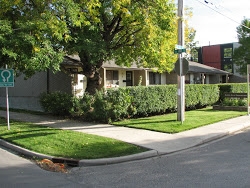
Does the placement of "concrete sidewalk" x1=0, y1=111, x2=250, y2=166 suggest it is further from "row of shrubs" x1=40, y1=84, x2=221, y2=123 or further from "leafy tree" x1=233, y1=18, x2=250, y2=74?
"leafy tree" x1=233, y1=18, x2=250, y2=74

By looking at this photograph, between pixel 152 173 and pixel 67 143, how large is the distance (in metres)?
3.43

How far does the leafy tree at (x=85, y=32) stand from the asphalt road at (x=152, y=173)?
422cm

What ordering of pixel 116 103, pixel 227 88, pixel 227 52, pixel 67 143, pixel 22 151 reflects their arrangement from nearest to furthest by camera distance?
pixel 22 151
pixel 67 143
pixel 116 103
pixel 227 88
pixel 227 52

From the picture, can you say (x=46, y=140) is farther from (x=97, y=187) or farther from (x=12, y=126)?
(x=97, y=187)

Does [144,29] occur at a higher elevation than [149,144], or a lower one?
higher

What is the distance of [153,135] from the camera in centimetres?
1012

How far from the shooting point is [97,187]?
5.39 metres

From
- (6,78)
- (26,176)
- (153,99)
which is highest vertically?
(6,78)

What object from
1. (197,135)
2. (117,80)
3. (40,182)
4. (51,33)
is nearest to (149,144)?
(197,135)

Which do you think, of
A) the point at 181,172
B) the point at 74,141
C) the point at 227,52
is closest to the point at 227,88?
the point at 74,141

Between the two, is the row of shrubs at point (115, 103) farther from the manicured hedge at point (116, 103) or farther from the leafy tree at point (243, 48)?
Result: the leafy tree at point (243, 48)

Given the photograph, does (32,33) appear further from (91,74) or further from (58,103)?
(91,74)

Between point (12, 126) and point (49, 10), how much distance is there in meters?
4.88

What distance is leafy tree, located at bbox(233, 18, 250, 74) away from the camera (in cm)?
4159
